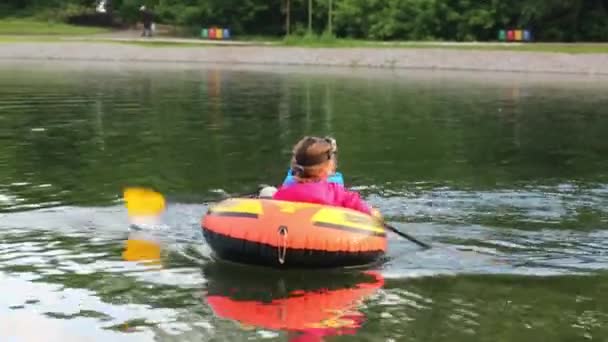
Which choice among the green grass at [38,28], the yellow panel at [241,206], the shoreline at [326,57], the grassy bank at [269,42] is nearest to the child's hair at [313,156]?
the yellow panel at [241,206]

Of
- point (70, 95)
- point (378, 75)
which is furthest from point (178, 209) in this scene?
point (378, 75)

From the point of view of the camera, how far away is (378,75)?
138 feet

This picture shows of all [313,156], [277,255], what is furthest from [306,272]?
[313,156]

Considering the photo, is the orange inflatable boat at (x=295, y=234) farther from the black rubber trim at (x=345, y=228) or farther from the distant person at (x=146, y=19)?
the distant person at (x=146, y=19)

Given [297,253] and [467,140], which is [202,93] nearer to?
[467,140]

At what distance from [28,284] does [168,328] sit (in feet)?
5.96

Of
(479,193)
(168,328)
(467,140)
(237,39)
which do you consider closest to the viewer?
(168,328)

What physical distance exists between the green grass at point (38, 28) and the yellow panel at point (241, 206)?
192 ft

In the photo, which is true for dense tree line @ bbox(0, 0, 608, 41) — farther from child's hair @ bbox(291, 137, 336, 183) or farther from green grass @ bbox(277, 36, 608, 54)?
child's hair @ bbox(291, 137, 336, 183)

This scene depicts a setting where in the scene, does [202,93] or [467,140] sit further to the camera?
[202,93]

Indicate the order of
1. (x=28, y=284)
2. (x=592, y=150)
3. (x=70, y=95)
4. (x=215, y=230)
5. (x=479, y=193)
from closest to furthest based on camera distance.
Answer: (x=28, y=284) → (x=215, y=230) → (x=479, y=193) → (x=592, y=150) → (x=70, y=95)

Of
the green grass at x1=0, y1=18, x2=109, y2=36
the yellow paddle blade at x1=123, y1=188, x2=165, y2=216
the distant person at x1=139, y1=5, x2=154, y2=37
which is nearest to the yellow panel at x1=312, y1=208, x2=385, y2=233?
the yellow paddle blade at x1=123, y1=188, x2=165, y2=216

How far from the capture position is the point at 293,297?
835 cm

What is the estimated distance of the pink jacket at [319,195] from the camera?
9125 millimetres
